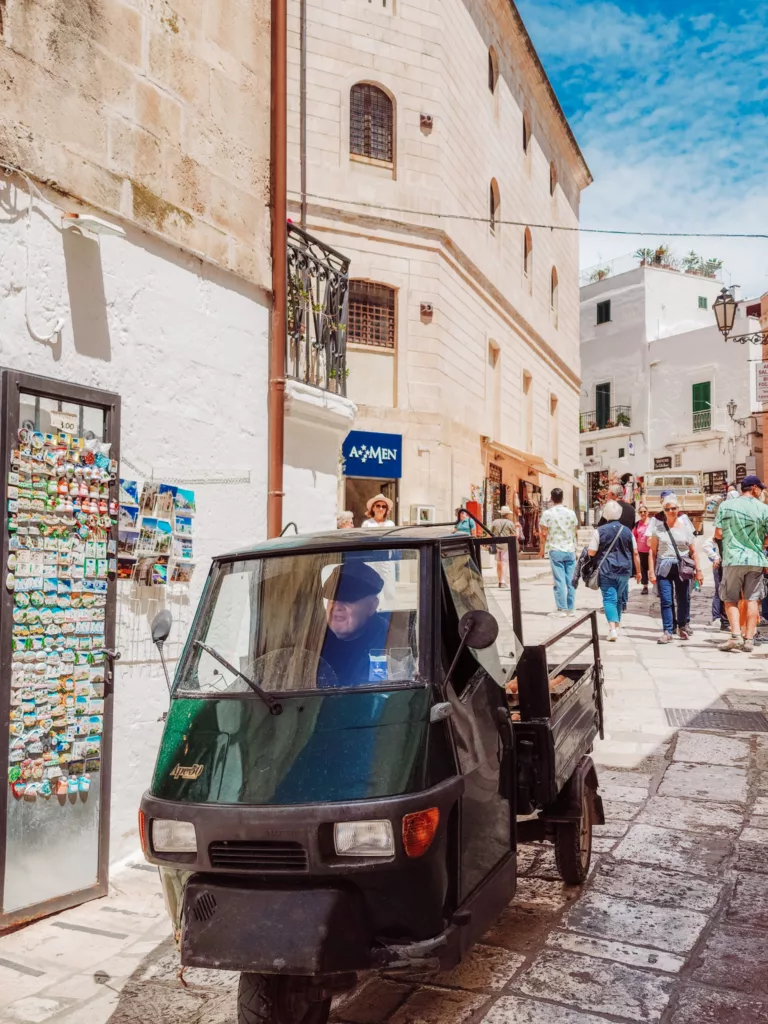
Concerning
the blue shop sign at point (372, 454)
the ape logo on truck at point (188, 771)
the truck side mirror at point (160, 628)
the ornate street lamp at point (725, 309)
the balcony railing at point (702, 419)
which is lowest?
the ape logo on truck at point (188, 771)

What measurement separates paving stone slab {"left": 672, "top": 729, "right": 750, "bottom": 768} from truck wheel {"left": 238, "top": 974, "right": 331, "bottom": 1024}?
4.59 m

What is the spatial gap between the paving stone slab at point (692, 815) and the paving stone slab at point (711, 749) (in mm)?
974

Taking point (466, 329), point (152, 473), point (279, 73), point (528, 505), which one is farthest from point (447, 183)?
point (152, 473)

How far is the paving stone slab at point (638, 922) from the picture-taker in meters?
4.12

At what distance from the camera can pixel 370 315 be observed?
2028 cm

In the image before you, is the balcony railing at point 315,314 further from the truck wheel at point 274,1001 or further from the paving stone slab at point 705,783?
the truck wheel at point 274,1001

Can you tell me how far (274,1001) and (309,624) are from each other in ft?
4.21

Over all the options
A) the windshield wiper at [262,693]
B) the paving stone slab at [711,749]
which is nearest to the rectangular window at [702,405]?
the paving stone slab at [711,749]

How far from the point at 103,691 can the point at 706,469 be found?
138ft

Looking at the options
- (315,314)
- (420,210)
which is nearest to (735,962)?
(315,314)

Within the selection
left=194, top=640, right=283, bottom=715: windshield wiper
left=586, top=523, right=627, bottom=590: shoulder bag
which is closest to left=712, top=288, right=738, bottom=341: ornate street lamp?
left=586, top=523, right=627, bottom=590: shoulder bag

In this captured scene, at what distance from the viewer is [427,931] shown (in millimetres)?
3025

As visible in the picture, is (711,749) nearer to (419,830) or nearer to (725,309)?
(419,830)

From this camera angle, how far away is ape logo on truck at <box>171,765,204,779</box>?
327cm
